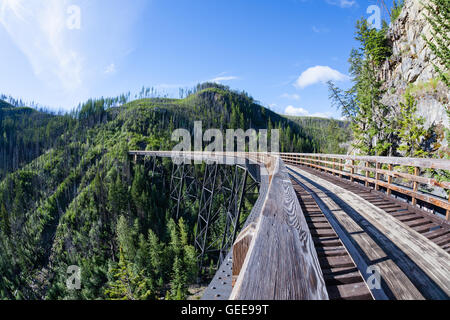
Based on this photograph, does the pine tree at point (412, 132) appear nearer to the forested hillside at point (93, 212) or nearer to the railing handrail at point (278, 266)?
the railing handrail at point (278, 266)

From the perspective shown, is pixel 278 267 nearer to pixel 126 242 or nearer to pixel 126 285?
pixel 126 285

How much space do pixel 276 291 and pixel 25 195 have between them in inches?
3883

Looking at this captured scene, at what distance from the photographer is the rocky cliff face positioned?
421 inches

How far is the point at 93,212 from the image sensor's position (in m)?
55.3

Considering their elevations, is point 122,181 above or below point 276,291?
below

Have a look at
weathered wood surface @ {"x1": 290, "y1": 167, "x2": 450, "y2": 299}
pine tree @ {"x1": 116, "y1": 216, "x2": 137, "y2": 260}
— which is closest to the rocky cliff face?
weathered wood surface @ {"x1": 290, "y1": 167, "x2": 450, "y2": 299}

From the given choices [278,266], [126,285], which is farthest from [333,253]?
[126,285]

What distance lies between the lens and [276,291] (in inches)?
26.7

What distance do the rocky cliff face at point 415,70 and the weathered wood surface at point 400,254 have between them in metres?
10.6

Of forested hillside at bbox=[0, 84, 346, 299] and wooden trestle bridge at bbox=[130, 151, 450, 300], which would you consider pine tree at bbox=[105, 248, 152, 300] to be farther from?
wooden trestle bridge at bbox=[130, 151, 450, 300]

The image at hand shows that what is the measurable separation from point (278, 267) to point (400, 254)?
198 cm

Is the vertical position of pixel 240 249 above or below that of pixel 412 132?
below

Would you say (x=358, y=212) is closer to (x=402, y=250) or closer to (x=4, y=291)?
(x=402, y=250)

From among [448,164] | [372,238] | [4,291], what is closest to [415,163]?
[448,164]
